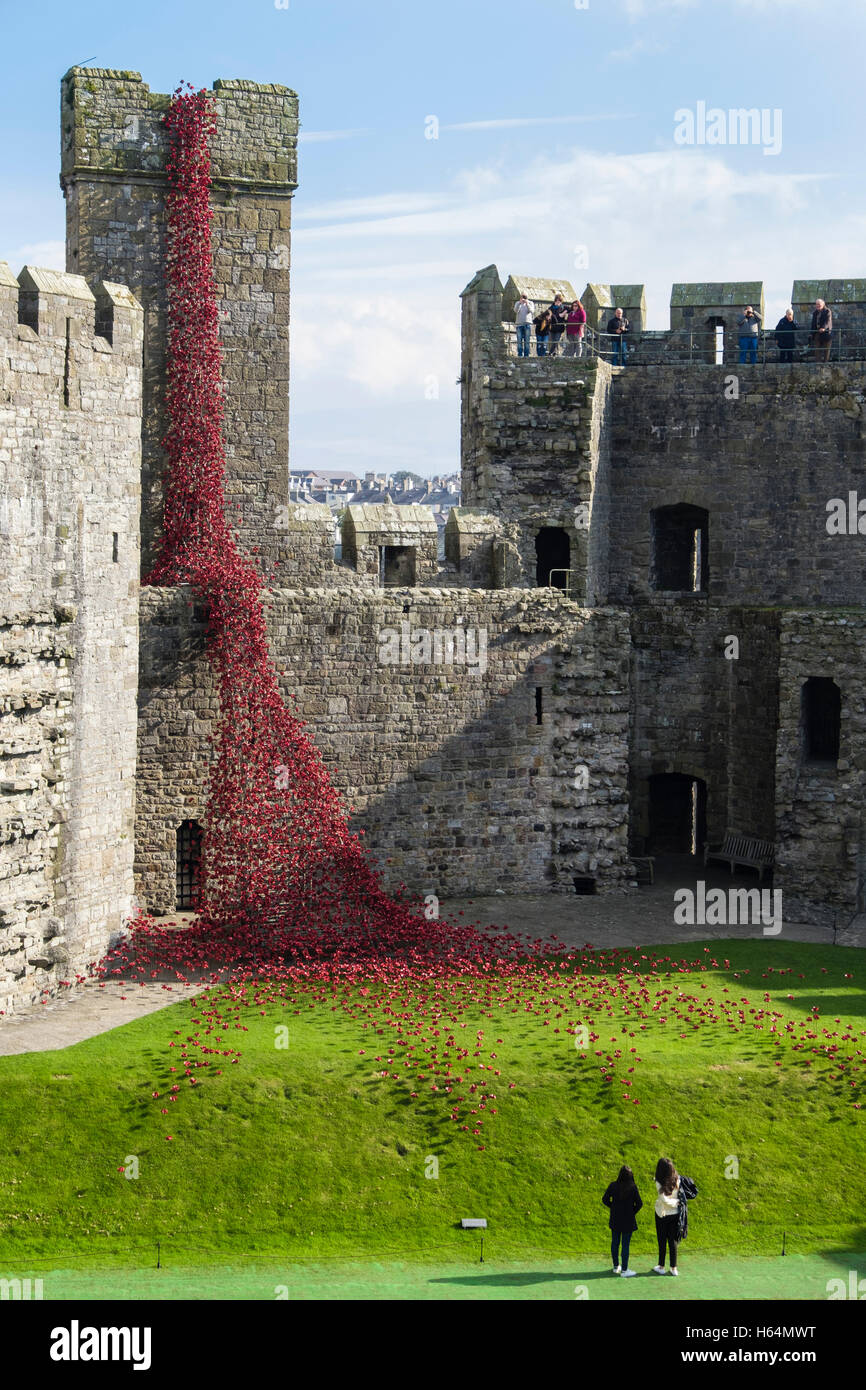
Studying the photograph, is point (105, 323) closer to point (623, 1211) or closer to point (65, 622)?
point (65, 622)

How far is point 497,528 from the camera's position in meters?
32.3

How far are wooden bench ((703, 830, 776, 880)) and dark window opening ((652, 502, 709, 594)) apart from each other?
5.53 metres

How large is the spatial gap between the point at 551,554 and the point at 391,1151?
15.6m

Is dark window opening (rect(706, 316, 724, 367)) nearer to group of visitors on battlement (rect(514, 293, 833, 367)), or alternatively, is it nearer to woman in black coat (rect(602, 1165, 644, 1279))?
group of visitors on battlement (rect(514, 293, 833, 367))

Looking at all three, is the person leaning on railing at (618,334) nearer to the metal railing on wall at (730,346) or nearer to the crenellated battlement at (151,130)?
the metal railing on wall at (730,346)

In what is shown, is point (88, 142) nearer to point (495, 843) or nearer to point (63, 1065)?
point (495, 843)

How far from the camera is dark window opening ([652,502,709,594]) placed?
37.3m

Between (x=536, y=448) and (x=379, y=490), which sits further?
A: (x=379, y=490)

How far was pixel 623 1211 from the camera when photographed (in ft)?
64.2

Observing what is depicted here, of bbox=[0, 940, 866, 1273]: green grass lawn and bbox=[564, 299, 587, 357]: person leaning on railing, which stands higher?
bbox=[564, 299, 587, 357]: person leaning on railing

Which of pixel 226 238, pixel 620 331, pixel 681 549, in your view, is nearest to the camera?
pixel 226 238

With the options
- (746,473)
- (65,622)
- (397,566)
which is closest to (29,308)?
(65,622)

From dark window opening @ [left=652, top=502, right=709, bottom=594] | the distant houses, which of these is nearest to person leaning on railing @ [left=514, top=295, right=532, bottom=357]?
dark window opening @ [left=652, top=502, right=709, bottom=594]
